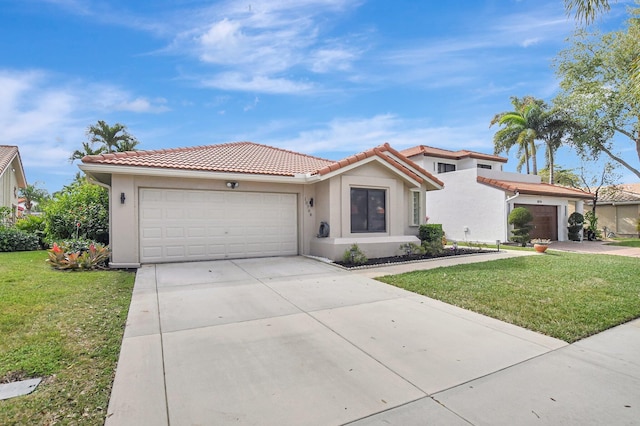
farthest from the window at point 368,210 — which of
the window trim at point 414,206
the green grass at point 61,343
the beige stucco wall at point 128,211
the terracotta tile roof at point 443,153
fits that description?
the terracotta tile roof at point 443,153

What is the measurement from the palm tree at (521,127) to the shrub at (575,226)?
330 inches

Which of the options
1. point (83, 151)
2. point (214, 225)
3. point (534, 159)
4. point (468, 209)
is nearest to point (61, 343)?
point (214, 225)

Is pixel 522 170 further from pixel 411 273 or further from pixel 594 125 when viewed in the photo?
pixel 411 273

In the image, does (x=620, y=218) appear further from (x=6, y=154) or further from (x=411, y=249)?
(x=6, y=154)

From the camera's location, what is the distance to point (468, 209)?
19734 mm

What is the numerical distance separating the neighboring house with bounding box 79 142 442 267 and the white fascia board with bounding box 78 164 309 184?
1.0 inches

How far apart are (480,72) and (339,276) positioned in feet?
36.5

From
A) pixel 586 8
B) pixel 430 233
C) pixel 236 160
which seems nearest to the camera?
pixel 586 8

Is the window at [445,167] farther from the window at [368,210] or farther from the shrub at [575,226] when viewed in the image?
the window at [368,210]

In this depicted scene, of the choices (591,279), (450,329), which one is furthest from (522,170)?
(450,329)

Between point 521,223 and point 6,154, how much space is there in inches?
1282

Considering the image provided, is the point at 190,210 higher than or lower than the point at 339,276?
higher

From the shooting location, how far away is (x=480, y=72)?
1373 centimetres

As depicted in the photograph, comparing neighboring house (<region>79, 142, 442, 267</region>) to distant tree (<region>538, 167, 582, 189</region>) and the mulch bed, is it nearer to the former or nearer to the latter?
the mulch bed
